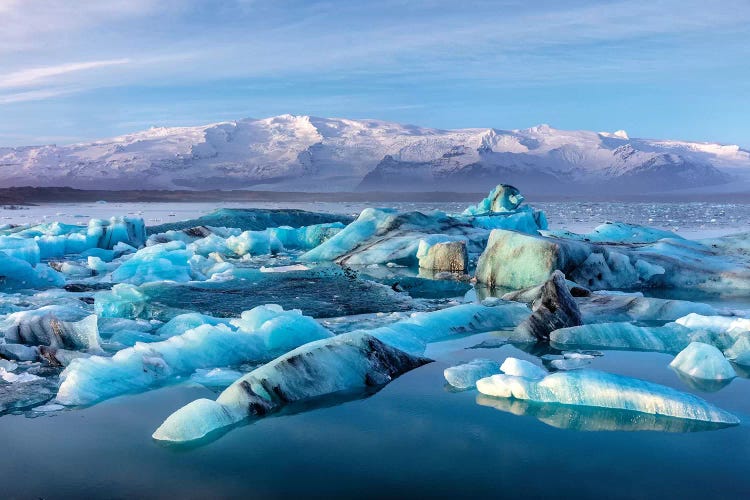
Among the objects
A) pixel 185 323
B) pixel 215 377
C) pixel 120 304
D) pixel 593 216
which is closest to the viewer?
pixel 215 377

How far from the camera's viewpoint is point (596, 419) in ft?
11.8

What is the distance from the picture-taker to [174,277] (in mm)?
9930

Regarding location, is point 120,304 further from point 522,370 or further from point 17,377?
point 522,370

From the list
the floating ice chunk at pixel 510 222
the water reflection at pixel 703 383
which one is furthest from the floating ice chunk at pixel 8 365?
the floating ice chunk at pixel 510 222

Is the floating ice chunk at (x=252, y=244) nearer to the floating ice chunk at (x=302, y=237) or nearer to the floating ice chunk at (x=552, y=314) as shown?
the floating ice chunk at (x=302, y=237)

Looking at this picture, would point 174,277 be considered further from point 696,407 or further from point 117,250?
point 696,407

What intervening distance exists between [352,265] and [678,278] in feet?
18.1

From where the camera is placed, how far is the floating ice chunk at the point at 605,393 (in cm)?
364

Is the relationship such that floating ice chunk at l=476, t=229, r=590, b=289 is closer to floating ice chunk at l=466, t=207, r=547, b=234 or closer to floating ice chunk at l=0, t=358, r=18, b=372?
floating ice chunk at l=0, t=358, r=18, b=372

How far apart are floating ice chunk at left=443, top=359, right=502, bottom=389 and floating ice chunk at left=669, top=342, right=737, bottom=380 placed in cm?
132

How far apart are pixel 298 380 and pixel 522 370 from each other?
1421 mm

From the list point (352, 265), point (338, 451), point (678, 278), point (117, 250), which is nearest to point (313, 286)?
point (352, 265)

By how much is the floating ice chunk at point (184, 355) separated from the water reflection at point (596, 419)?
1896mm

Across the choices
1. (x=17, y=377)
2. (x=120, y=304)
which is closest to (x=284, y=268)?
(x=120, y=304)
